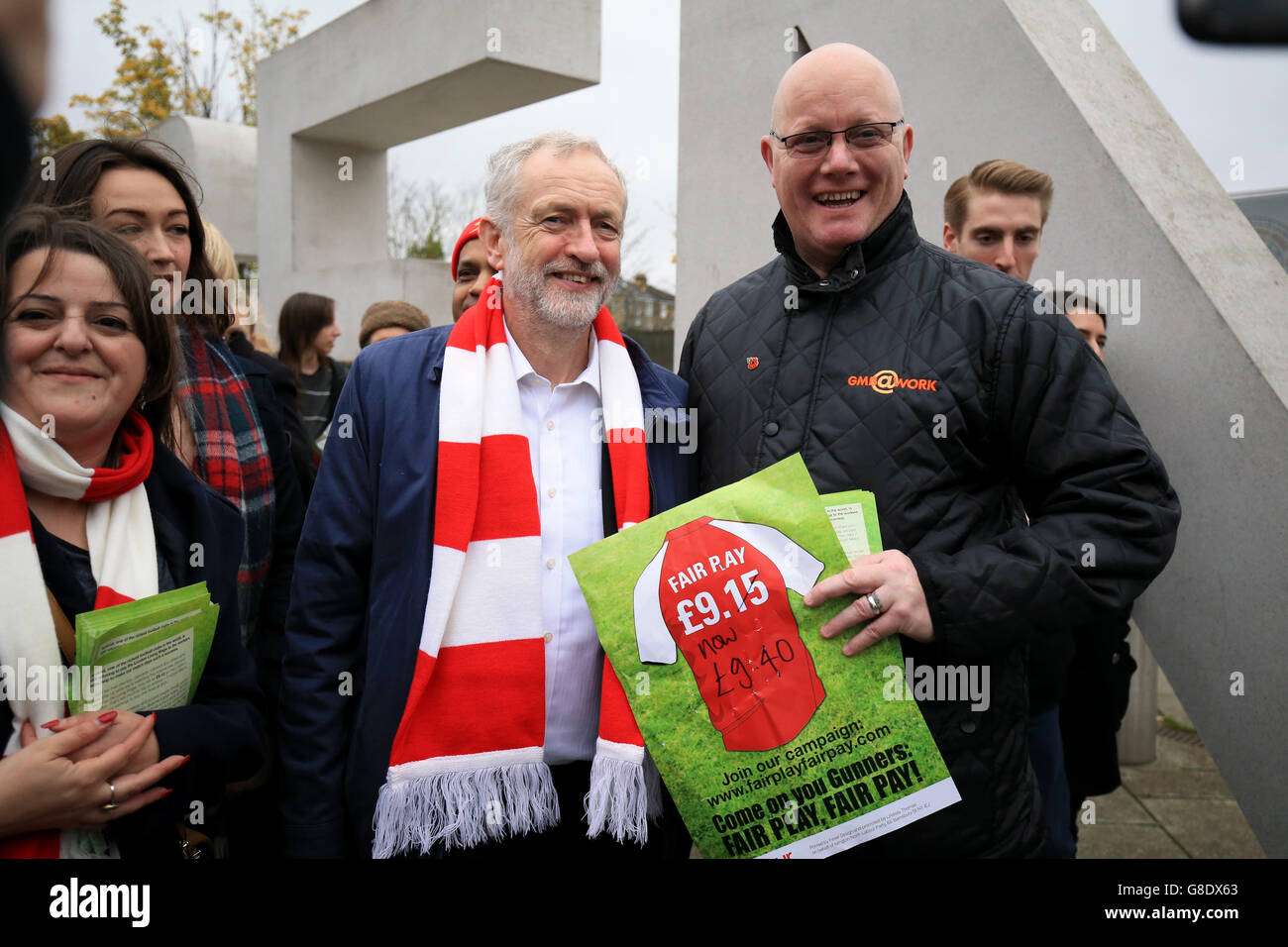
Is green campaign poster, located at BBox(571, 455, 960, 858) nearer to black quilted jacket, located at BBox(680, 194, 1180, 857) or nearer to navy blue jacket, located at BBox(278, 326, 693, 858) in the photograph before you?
black quilted jacket, located at BBox(680, 194, 1180, 857)

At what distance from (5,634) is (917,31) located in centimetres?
438

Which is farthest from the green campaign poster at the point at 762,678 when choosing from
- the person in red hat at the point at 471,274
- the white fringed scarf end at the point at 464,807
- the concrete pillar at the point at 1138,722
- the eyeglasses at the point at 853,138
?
the concrete pillar at the point at 1138,722

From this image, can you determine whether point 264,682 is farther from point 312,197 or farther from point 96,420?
point 312,197

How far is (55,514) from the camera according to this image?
1.75 metres

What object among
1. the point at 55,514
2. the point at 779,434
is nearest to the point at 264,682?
the point at 55,514

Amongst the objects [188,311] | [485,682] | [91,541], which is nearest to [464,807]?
[485,682]

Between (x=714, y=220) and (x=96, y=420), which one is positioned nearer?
(x=96, y=420)

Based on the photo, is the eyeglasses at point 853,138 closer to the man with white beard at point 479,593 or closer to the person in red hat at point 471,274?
the man with white beard at point 479,593

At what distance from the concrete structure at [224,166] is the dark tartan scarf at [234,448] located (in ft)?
36.9

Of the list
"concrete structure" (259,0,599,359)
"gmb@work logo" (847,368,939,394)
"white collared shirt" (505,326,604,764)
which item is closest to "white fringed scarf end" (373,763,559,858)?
"white collared shirt" (505,326,604,764)

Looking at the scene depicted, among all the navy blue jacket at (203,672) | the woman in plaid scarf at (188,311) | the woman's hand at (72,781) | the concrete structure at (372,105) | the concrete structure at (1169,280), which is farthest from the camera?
the concrete structure at (372,105)

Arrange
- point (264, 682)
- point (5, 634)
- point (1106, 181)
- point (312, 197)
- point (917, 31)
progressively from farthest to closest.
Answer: point (312, 197) < point (917, 31) < point (1106, 181) < point (264, 682) < point (5, 634)

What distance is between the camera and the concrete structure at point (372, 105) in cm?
823

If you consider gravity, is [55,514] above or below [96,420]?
below
